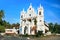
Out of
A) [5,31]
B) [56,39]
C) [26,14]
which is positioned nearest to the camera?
[56,39]

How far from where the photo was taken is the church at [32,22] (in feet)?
47.2

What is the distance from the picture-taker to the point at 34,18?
580 inches

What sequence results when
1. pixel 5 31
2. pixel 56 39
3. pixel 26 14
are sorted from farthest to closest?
pixel 26 14
pixel 5 31
pixel 56 39

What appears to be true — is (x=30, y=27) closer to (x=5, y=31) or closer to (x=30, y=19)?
(x=30, y=19)

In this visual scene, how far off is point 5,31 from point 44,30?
7.45 ft

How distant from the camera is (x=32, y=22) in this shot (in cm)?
1453

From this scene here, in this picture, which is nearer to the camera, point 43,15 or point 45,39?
point 45,39

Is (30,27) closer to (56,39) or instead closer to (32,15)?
(32,15)

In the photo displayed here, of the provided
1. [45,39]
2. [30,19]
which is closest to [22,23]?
[30,19]

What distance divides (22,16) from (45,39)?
12.8 ft

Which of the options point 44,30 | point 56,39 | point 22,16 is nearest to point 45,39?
point 56,39

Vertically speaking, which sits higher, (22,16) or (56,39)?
(22,16)

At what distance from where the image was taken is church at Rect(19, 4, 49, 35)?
14.4 metres

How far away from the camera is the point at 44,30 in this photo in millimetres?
Answer: 14383
